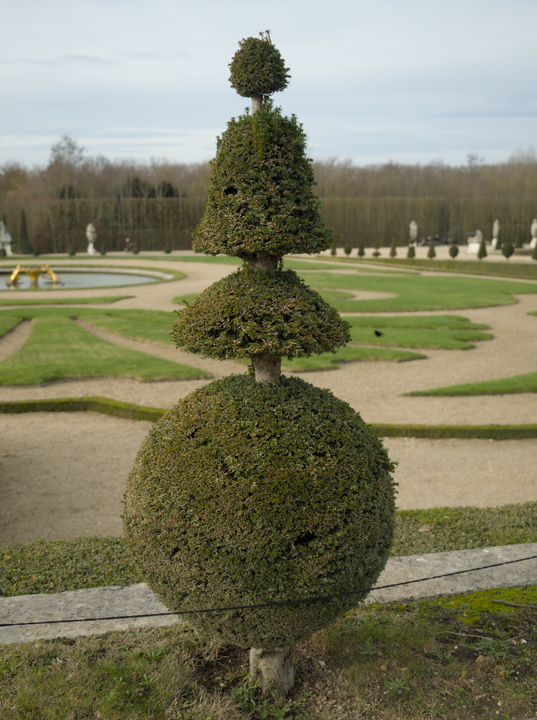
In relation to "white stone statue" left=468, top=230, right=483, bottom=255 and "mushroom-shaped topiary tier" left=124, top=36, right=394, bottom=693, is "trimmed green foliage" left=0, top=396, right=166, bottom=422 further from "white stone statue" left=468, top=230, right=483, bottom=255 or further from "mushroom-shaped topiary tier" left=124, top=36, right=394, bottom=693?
"white stone statue" left=468, top=230, right=483, bottom=255

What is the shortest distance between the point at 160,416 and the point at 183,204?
51011 millimetres

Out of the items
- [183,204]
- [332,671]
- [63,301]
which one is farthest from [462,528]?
[183,204]

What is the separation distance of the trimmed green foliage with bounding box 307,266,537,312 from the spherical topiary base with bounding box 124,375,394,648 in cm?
1763

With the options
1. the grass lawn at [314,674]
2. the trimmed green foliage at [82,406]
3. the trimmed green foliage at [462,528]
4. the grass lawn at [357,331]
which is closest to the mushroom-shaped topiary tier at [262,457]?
the grass lawn at [314,674]

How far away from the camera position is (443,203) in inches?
2616

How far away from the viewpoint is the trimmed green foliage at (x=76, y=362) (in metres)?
13.2

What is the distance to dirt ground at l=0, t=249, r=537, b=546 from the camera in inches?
296

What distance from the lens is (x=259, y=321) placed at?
3.67 m

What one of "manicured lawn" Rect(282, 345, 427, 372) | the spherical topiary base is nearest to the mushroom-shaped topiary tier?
the spherical topiary base

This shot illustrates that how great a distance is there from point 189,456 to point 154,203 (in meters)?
57.8

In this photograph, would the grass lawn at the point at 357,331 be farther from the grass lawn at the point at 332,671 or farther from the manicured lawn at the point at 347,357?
the grass lawn at the point at 332,671

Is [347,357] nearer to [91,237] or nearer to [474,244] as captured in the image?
[474,244]

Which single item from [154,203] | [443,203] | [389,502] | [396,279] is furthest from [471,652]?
[443,203]

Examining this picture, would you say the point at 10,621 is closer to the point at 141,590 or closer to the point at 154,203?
the point at 141,590
